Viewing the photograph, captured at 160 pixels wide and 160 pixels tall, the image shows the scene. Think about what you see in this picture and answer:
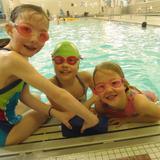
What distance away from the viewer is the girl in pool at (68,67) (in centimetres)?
235

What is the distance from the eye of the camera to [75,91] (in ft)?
8.71

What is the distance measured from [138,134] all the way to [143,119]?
0.22m

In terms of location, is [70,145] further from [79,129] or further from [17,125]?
[17,125]

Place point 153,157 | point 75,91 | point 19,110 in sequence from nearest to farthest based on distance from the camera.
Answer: point 153,157 < point 19,110 < point 75,91

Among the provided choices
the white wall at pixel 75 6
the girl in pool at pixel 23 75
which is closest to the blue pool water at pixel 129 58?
the girl in pool at pixel 23 75

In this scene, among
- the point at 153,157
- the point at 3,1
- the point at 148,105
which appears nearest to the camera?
the point at 153,157

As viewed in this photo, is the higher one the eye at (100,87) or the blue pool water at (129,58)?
the eye at (100,87)

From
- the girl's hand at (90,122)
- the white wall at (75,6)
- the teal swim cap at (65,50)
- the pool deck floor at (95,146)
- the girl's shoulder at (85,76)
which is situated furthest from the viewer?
the white wall at (75,6)

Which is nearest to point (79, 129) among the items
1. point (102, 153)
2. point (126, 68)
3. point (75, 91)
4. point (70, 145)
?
point (70, 145)

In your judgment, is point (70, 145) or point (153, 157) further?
point (70, 145)

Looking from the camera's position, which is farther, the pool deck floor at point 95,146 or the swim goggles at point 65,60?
the swim goggles at point 65,60

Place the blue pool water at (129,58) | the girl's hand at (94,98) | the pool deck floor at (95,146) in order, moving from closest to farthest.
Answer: the pool deck floor at (95,146) < the girl's hand at (94,98) < the blue pool water at (129,58)

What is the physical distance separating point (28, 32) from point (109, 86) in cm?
71

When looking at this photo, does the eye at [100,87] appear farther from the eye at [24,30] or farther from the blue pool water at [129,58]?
the blue pool water at [129,58]
